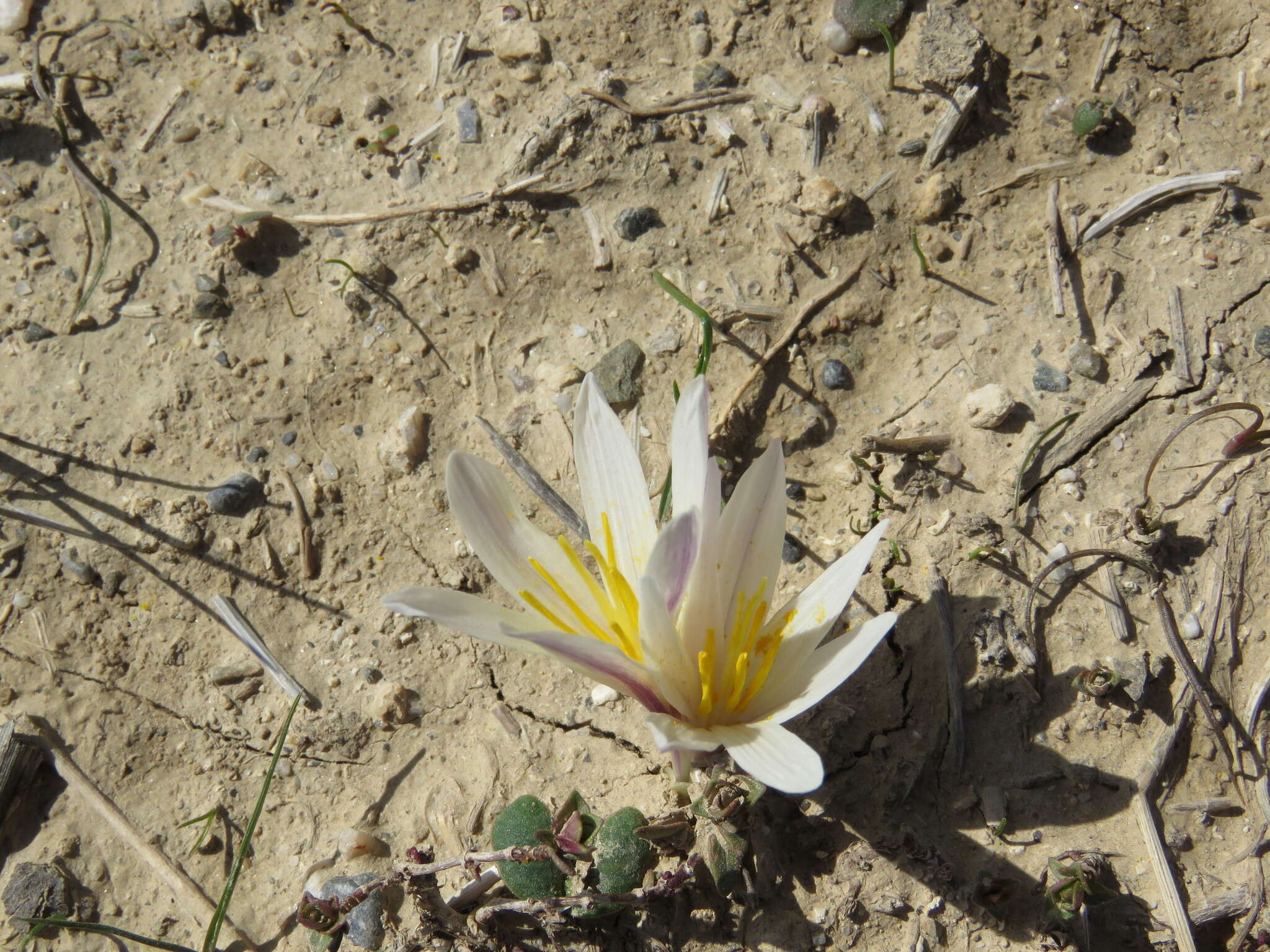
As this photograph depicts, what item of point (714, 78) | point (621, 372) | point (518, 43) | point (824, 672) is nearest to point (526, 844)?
point (824, 672)

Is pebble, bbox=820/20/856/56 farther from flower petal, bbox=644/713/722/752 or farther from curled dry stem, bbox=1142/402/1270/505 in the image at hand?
flower petal, bbox=644/713/722/752

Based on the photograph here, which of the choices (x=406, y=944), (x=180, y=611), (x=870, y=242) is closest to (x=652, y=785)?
(x=406, y=944)

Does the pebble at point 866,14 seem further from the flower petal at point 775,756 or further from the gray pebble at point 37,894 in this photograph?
the gray pebble at point 37,894

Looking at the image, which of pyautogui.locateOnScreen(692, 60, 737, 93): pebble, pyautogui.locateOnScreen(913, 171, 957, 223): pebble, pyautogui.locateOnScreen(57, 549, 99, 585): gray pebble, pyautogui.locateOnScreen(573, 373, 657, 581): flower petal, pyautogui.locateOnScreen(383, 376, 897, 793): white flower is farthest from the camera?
pyautogui.locateOnScreen(692, 60, 737, 93): pebble

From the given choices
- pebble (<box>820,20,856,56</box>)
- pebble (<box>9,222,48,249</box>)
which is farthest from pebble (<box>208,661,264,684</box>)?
pebble (<box>820,20,856,56</box>)

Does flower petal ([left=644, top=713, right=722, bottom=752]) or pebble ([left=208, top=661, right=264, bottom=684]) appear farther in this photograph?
pebble ([left=208, top=661, right=264, bottom=684])

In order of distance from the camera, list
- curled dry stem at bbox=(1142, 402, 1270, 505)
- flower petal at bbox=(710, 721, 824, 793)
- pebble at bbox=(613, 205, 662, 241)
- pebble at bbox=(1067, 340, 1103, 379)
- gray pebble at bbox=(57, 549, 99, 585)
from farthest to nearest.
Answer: pebble at bbox=(613, 205, 662, 241) < gray pebble at bbox=(57, 549, 99, 585) < pebble at bbox=(1067, 340, 1103, 379) < curled dry stem at bbox=(1142, 402, 1270, 505) < flower petal at bbox=(710, 721, 824, 793)
